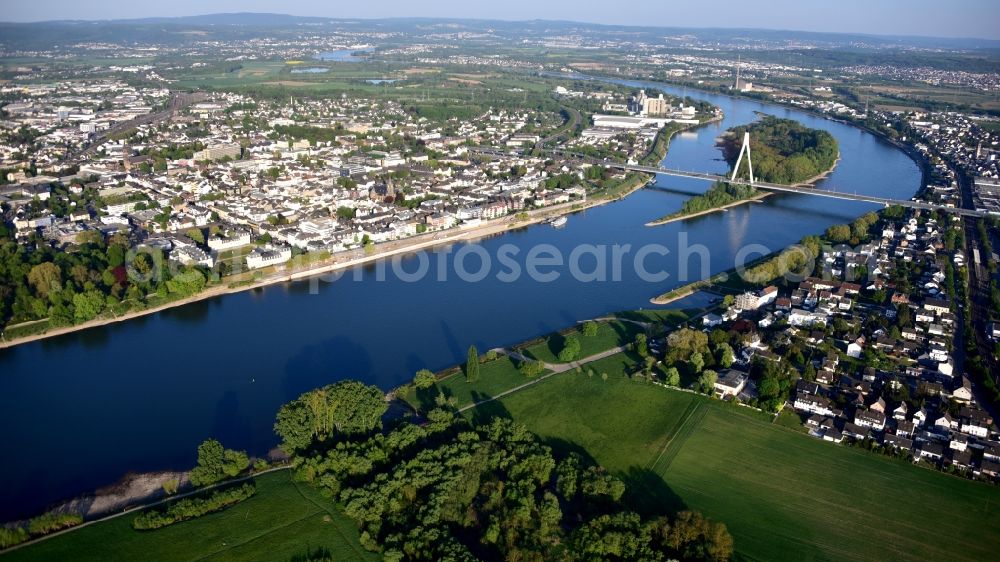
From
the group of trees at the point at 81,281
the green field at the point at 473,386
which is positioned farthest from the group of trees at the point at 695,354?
the group of trees at the point at 81,281

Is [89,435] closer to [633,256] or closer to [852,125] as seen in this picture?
[633,256]

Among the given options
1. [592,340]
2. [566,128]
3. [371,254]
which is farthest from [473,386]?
[566,128]

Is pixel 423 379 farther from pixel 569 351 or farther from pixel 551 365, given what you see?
pixel 569 351

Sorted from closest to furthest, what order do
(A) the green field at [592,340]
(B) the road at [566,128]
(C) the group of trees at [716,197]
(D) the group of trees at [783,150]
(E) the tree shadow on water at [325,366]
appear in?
(E) the tree shadow on water at [325,366] < (A) the green field at [592,340] < (C) the group of trees at [716,197] < (D) the group of trees at [783,150] < (B) the road at [566,128]

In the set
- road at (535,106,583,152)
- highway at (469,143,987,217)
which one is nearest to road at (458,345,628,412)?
highway at (469,143,987,217)

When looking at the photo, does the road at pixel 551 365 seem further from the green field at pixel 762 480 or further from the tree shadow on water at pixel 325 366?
the tree shadow on water at pixel 325 366

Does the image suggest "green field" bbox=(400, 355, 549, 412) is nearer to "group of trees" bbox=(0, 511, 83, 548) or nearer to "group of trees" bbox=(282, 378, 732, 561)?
"group of trees" bbox=(282, 378, 732, 561)
